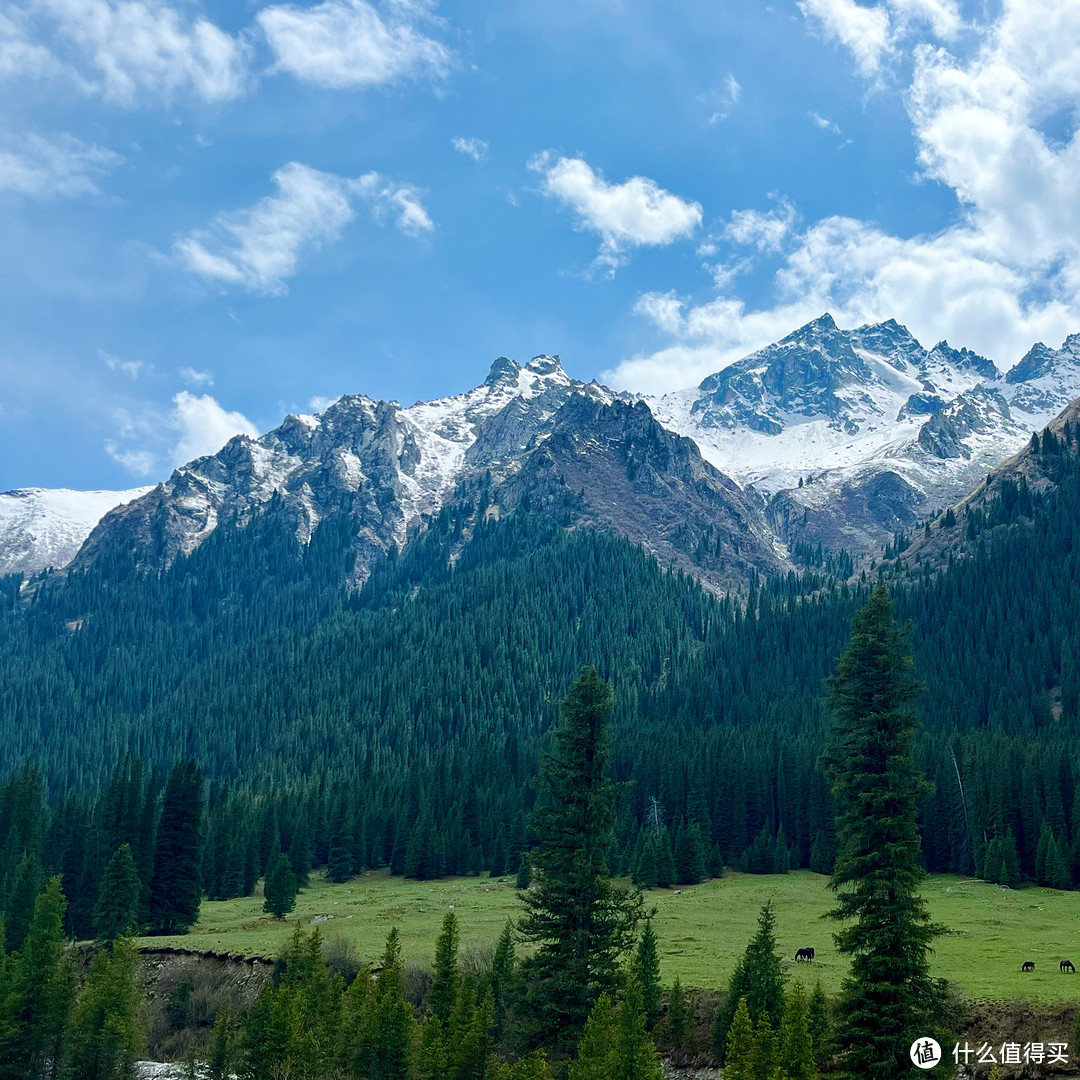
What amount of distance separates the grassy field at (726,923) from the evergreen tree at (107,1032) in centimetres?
1190

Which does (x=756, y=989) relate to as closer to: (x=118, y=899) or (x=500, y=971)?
(x=500, y=971)

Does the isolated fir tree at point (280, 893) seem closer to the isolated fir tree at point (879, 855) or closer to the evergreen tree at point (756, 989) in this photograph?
the evergreen tree at point (756, 989)

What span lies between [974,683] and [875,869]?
152196mm

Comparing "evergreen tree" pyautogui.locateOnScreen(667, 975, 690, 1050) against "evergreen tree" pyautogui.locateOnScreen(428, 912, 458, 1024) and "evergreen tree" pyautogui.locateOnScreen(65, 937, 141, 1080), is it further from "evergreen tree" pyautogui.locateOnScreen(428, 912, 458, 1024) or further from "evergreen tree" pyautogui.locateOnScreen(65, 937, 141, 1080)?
"evergreen tree" pyautogui.locateOnScreen(65, 937, 141, 1080)

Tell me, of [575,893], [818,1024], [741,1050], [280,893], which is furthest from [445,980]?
[280,893]

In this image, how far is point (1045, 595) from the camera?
198375mm

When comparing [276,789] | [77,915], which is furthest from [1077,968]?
[276,789]

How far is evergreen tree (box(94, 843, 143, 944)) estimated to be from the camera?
7600 cm

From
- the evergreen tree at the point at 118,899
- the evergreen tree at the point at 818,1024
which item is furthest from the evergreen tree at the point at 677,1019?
the evergreen tree at the point at 118,899

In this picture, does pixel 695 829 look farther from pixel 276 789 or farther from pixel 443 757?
pixel 276 789

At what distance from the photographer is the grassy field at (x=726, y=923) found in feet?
172

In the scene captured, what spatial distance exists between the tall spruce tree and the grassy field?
905 centimetres

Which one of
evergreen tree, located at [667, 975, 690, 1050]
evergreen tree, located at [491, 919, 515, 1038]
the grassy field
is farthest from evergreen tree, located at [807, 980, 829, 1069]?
evergreen tree, located at [491, 919, 515, 1038]

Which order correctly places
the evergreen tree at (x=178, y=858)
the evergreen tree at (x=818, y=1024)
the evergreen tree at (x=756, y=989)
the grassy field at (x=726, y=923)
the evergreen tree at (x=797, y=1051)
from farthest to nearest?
the evergreen tree at (x=178, y=858), the grassy field at (x=726, y=923), the evergreen tree at (x=756, y=989), the evergreen tree at (x=818, y=1024), the evergreen tree at (x=797, y=1051)
